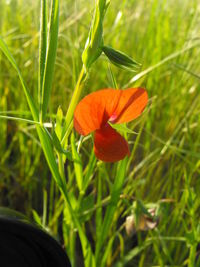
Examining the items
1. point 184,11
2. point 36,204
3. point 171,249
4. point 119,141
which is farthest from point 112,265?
point 184,11

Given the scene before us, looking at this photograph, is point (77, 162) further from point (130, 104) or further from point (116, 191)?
point (130, 104)

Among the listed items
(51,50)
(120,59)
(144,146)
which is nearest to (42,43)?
(51,50)

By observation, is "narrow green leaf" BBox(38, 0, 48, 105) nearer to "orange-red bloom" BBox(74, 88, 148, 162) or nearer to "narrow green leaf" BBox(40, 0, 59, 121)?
"narrow green leaf" BBox(40, 0, 59, 121)

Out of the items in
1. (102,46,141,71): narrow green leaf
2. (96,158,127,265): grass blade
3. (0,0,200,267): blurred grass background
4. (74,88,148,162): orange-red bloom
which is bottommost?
(0,0,200,267): blurred grass background

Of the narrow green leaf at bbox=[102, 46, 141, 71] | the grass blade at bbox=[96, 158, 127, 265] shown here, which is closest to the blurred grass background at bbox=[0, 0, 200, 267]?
the grass blade at bbox=[96, 158, 127, 265]

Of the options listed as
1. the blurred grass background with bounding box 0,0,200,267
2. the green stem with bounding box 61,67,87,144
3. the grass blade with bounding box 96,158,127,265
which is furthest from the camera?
the blurred grass background with bounding box 0,0,200,267

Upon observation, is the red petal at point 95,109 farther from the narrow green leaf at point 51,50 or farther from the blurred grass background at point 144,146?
the blurred grass background at point 144,146

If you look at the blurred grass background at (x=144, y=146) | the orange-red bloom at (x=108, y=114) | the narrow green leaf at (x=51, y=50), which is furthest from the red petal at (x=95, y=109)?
the blurred grass background at (x=144, y=146)

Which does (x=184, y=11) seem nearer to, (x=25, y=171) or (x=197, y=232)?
(x=25, y=171)
